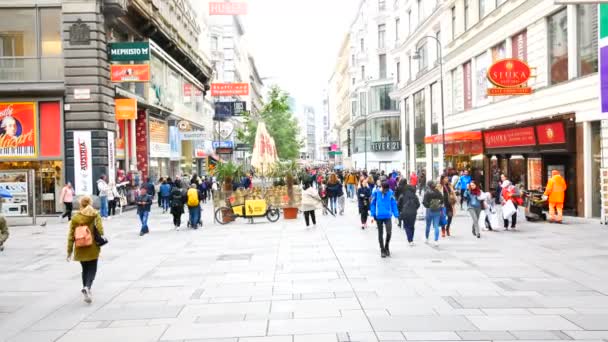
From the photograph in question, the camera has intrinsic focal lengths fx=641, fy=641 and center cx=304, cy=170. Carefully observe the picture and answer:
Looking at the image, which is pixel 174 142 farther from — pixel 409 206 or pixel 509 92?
pixel 409 206

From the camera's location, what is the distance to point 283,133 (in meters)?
74.6

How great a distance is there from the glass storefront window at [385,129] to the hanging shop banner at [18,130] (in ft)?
155

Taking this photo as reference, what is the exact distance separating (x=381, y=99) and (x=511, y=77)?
47.0 metres

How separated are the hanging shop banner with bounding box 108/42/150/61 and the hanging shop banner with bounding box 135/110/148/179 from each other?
774cm

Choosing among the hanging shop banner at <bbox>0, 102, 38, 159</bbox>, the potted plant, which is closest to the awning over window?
the potted plant

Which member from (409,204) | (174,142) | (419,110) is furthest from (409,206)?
(419,110)

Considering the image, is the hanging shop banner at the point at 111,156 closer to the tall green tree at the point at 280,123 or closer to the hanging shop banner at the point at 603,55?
the hanging shop banner at the point at 603,55

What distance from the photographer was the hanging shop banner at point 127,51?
2702 centimetres

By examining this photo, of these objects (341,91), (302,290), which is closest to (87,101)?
(302,290)

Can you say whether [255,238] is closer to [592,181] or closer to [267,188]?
[267,188]

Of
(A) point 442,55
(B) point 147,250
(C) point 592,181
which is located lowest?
(B) point 147,250

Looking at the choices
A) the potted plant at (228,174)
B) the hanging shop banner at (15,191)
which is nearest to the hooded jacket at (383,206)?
the potted plant at (228,174)

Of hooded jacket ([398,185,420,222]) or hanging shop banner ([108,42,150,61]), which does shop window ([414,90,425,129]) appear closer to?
hanging shop banner ([108,42,150,61])

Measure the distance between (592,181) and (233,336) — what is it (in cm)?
1618
